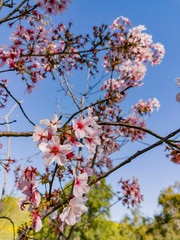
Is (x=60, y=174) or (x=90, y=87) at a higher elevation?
(x=90, y=87)

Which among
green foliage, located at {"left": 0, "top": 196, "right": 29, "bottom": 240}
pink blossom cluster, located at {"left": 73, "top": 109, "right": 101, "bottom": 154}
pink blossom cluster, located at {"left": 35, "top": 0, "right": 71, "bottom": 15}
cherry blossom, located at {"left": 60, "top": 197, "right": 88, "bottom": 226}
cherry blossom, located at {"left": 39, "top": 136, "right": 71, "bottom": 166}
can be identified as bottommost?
cherry blossom, located at {"left": 60, "top": 197, "right": 88, "bottom": 226}

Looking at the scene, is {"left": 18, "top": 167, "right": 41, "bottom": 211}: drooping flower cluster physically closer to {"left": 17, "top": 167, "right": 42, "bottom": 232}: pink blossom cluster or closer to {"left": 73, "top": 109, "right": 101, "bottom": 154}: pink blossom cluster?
{"left": 17, "top": 167, "right": 42, "bottom": 232}: pink blossom cluster

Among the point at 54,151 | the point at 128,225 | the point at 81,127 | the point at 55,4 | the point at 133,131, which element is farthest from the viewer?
the point at 128,225

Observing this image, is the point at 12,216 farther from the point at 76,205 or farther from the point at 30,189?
the point at 76,205

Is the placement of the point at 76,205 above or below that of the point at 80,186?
below

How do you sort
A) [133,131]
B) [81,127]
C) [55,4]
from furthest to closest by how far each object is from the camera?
[133,131]
[55,4]
[81,127]

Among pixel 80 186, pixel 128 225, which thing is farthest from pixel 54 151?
pixel 128 225

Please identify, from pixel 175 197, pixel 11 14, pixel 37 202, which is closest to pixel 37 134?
pixel 37 202

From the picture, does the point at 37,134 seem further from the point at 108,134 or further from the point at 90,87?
the point at 90,87

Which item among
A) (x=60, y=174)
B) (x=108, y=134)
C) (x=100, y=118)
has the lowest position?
(x=60, y=174)

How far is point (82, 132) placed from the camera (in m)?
1.33

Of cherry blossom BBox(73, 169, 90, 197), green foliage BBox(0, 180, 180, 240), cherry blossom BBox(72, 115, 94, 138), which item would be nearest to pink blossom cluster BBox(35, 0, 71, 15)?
cherry blossom BBox(72, 115, 94, 138)

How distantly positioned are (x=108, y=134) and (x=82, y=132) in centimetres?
234

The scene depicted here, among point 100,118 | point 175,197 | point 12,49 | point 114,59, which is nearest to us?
point 12,49
